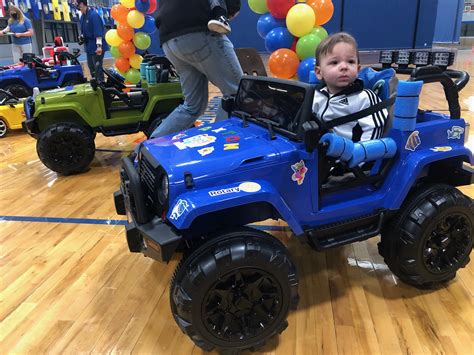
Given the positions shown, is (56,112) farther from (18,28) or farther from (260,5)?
(18,28)

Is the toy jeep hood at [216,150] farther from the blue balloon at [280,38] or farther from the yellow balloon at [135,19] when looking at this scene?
the yellow balloon at [135,19]

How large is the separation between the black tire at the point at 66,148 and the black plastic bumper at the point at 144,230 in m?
1.99

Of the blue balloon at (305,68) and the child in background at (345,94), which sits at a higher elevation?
the child in background at (345,94)

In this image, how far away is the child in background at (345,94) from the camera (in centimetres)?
178

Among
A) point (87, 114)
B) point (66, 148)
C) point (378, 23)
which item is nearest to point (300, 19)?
point (87, 114)

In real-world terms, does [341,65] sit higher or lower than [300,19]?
lower

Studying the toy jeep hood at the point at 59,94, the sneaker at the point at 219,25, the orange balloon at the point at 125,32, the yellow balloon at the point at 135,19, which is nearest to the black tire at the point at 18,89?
the orange balloon at the point at 125,32

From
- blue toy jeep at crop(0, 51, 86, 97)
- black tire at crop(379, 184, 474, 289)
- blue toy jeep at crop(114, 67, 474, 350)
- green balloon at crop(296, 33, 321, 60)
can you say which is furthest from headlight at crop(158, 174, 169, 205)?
blue toy jeep at crop(0, 51, 86, 97)

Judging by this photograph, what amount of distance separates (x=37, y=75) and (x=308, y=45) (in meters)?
4.04

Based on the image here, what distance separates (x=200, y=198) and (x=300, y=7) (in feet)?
12.9

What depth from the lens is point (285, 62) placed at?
4.93 metres

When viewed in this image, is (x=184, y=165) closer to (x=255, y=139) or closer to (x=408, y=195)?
(x=255, y=139)

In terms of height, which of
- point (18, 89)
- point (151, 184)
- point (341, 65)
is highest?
point (341, 65)

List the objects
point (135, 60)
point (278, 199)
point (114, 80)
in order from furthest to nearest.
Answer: point (135, 60) < point (114, 80) < point (278, 199)
